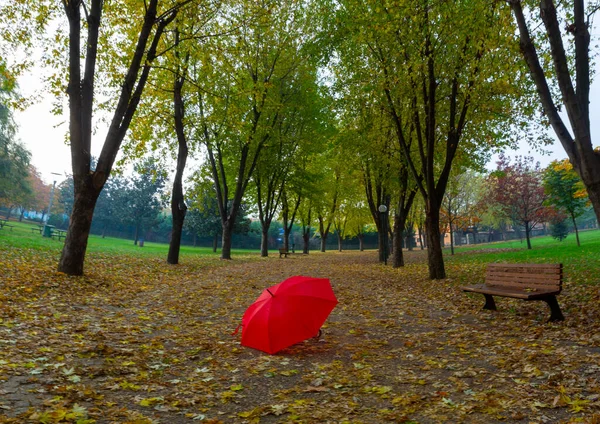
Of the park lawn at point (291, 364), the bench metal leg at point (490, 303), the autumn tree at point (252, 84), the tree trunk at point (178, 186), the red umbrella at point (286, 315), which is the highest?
the autumn tree at point (252, 84)

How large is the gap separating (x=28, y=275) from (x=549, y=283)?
11606mm

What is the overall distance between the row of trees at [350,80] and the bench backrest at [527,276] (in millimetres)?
1338

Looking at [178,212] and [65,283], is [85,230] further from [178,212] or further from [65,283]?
[178,212]

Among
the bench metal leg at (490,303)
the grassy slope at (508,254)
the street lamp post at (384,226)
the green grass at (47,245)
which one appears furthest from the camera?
the street lamp post at (384,226)

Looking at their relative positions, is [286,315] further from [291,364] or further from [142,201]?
[142,201]

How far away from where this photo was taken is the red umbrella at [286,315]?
198 inches

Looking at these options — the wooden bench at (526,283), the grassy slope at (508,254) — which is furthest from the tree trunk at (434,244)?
the wooden bench at (526,283)

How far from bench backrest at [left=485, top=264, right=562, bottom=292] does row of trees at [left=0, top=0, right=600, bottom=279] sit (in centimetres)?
134

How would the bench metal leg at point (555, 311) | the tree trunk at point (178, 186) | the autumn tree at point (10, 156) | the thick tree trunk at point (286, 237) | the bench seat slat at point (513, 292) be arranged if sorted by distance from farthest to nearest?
the thick tree trunk at point (286, 237) → the autumn tree at point (10, 156) → the tree trunk at point (178, 186) → the bench metal leg at point (555, 311) → the bench seat slat at point (513, 292)

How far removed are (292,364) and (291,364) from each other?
0.01 metres

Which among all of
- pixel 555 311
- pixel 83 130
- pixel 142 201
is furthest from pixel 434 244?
pixel 142 201

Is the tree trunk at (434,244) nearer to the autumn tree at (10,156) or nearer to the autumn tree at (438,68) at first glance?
the autumn tree at (438,68)

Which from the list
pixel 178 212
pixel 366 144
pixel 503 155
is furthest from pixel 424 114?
pixel 503 155

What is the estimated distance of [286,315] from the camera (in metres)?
5.09
